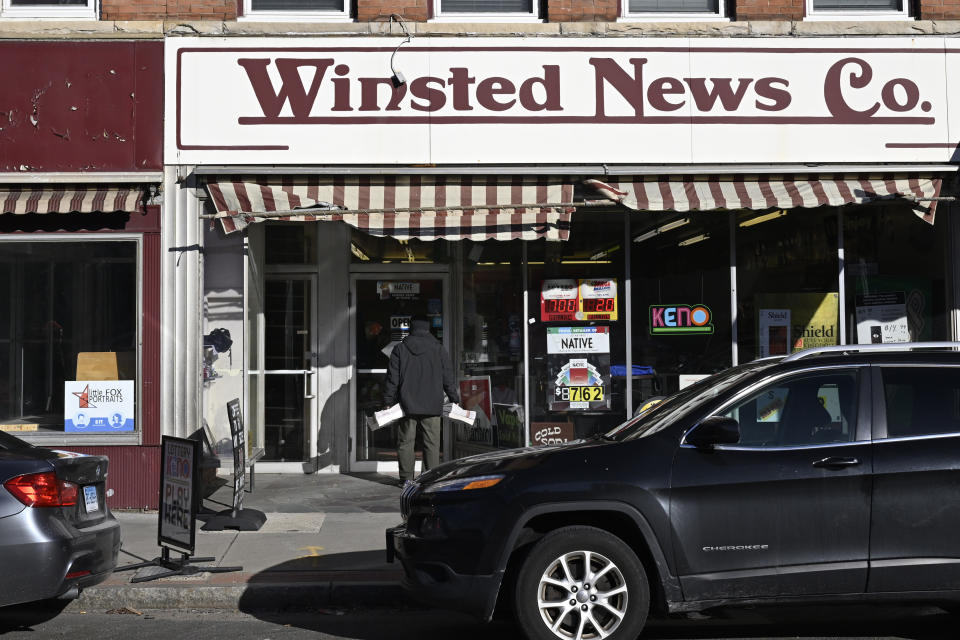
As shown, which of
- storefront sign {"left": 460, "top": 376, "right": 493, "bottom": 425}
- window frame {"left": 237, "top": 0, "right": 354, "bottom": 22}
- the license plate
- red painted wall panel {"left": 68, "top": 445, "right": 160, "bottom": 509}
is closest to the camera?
the license plate

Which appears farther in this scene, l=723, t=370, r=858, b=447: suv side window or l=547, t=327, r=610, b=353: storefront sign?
l=547, t=327, r=610, b=353: storefront sign

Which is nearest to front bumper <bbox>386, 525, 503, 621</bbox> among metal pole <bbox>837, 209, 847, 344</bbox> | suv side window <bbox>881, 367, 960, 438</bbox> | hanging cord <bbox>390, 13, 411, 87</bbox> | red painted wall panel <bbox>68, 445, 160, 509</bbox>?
suv side window <bbox>881, 367, 960, 438</bbox>

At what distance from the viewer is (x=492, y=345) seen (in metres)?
11.7

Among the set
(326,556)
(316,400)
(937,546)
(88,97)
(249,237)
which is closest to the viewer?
(937,546)

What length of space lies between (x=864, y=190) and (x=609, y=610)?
6726 mm

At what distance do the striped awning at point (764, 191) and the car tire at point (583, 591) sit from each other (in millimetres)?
5353

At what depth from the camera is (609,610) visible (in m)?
5.54

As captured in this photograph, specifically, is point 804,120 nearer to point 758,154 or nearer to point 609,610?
point 758,154

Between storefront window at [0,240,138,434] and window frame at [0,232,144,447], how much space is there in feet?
0.22

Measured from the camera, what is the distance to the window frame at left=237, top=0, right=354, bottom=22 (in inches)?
421

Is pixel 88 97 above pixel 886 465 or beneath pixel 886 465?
above

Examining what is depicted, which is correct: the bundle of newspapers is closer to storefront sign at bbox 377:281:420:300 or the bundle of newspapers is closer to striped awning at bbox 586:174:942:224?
storefront sign at bbox 377:281:420:300

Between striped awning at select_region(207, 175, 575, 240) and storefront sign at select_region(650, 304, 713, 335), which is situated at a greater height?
striped awning at select_region(207, 175, 575, 240)

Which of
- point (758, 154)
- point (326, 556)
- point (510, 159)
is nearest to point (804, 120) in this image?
point (758, 154)
